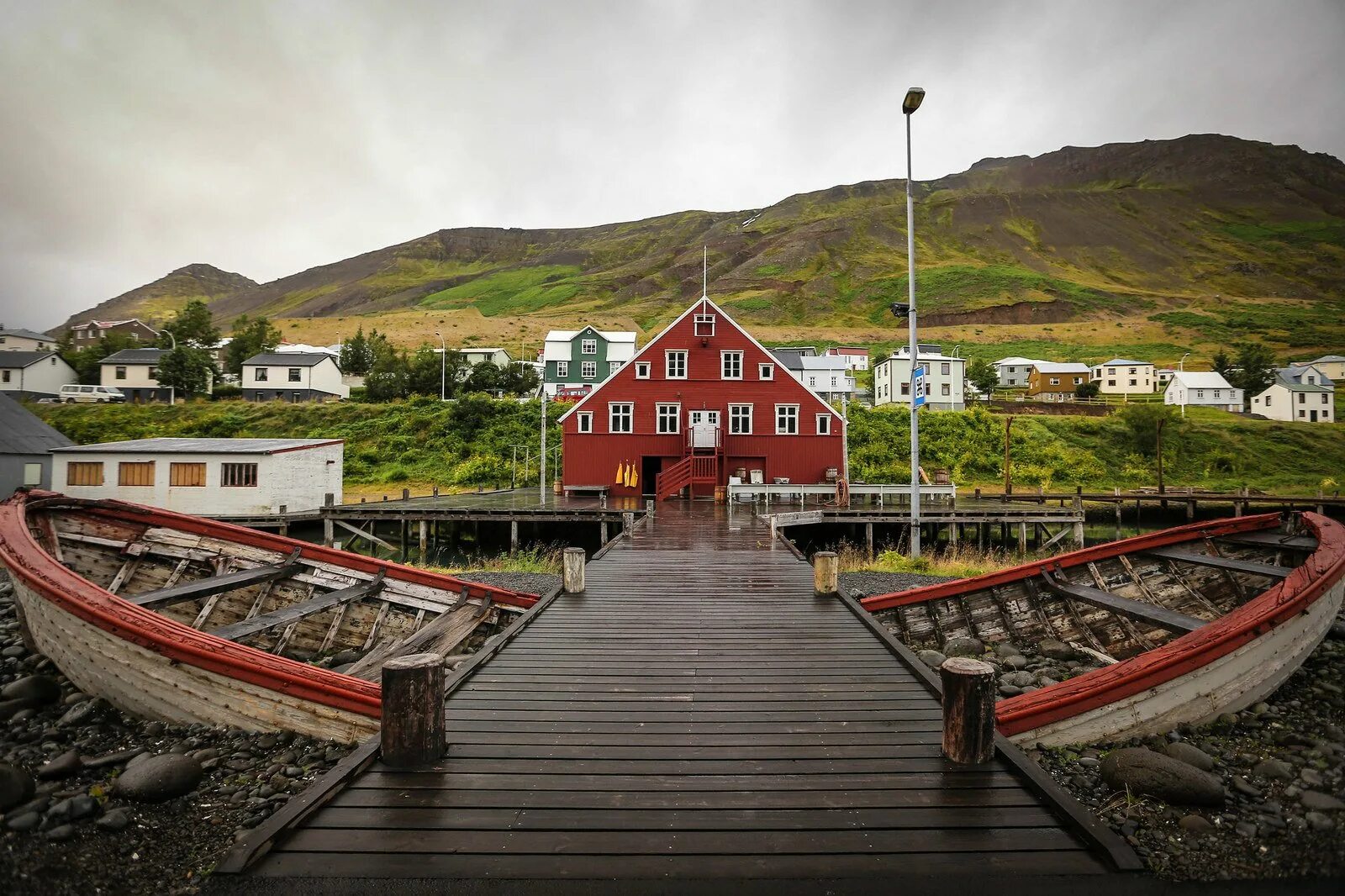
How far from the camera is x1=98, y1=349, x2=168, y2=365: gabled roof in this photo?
170 feet

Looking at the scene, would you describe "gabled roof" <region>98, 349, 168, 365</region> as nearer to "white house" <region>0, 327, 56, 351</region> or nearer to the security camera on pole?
"white house" <region>0, 327, 56, 351</region>

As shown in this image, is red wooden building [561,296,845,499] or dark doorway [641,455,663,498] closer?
red wooden building [561,296,845,499]

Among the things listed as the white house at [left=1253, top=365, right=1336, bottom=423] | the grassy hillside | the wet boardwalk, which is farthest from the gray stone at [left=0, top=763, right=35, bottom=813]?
the white house at [left=1253, top=365, right=1336, bottom=423]

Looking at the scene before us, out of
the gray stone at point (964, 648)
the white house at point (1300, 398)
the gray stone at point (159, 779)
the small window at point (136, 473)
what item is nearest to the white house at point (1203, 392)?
the white house at point (1300, 398)

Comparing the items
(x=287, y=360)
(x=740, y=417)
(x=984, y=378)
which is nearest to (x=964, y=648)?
(x=740, y=417)

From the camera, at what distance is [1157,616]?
776cm

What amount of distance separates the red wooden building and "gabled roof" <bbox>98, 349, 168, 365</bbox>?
4639 centimetres

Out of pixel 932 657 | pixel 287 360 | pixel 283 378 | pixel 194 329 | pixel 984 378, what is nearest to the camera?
pixel 932 657

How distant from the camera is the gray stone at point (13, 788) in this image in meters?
4.93

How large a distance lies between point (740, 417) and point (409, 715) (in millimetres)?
24257

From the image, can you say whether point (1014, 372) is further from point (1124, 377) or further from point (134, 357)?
point (134, 357)

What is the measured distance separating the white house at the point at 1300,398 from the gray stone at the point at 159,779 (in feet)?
199

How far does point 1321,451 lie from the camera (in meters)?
37.5

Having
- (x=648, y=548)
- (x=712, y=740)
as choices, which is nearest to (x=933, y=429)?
(x=648, y=548)
